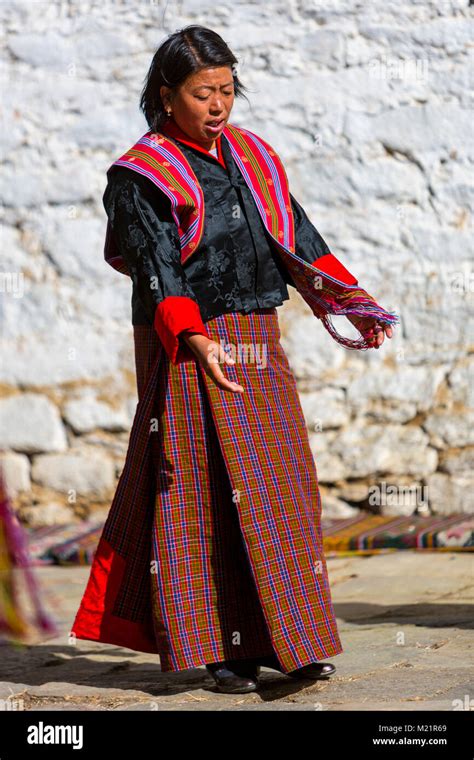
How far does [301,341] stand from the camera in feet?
16.4

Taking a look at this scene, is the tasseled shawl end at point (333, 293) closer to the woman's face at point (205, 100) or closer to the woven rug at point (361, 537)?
the woman's face at point (205, 100)

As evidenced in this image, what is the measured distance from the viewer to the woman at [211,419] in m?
2.65

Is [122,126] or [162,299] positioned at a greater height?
[122,126]

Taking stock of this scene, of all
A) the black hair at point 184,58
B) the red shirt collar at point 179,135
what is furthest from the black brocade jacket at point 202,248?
the black hair at point 184,58

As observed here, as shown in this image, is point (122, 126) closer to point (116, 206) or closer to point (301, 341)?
point (301, 341)

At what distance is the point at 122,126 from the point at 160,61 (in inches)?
94.7

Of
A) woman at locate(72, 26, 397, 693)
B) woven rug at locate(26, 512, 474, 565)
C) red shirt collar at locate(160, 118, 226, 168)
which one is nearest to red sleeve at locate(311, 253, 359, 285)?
woman at locate(72, 26, 397, 693)

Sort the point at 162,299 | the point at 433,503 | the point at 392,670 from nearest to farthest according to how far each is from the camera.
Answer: the point at 162,299
the point at 392,670
the point at 433,503

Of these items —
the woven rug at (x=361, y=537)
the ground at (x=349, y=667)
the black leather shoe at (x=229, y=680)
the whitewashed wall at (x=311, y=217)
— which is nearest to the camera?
the ground at (x=349, y=667)

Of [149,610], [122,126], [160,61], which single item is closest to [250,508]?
[149,610]

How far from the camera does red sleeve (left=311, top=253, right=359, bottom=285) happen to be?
2824 mm

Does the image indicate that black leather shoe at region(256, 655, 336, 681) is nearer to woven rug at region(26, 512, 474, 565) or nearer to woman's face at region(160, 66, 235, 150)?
woman's face at region(160, 66, 235, 150)

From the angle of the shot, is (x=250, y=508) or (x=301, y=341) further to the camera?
(x=301, y=341)

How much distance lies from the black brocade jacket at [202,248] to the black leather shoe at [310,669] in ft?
2.45
